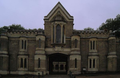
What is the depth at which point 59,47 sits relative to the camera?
3328 cm

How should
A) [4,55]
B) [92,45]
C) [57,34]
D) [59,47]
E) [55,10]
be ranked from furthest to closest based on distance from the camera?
[55,10], [92,45], [57,34], [59,47], [4,55]

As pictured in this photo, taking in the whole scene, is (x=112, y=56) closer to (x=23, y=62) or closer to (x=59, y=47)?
(x=59, y=47)

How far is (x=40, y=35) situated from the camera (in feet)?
107

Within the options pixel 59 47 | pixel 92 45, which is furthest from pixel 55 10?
pixel 92 45

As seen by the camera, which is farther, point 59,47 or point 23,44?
point 23,44

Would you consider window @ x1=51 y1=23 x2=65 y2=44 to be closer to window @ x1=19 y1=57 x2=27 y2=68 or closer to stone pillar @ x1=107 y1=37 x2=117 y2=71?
window @ x1=19 y1=57 x2=27 y2=68

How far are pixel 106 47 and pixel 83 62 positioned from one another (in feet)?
19.4

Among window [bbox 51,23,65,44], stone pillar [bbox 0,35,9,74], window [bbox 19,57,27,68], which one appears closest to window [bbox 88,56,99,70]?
window [bbox 51,23,65,44]

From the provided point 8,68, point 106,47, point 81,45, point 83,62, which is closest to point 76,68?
point 83,62

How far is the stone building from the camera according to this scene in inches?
1297

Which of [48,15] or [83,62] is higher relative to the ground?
[48,15]

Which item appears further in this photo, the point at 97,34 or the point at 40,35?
the point at 97,34

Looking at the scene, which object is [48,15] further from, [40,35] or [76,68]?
[76,68]

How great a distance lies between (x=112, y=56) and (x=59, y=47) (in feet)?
36.0
